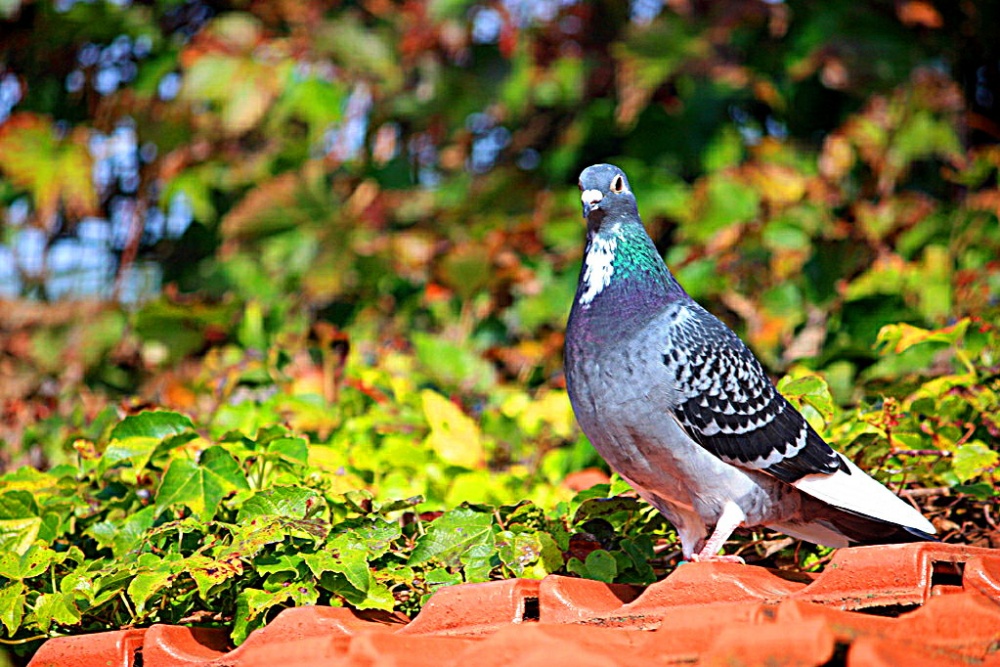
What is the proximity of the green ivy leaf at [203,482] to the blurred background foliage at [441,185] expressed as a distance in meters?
1.07

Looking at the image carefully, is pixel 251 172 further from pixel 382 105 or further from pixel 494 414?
pixel 494 414

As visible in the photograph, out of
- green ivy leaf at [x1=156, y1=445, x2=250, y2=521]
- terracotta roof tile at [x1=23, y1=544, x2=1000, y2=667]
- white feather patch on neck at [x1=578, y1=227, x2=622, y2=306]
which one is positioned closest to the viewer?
terracotta roof tile at [x1=23, y1=544, x2=1000, y2=667]

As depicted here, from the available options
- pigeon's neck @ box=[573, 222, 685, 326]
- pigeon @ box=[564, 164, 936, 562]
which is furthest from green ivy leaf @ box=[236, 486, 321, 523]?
pigeon's neck @ box=[573, 222, 685, 326]

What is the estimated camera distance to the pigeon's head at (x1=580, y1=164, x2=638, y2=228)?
8.61ft

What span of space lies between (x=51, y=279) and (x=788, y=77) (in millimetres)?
4335

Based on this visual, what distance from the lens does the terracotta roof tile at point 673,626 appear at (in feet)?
4.75

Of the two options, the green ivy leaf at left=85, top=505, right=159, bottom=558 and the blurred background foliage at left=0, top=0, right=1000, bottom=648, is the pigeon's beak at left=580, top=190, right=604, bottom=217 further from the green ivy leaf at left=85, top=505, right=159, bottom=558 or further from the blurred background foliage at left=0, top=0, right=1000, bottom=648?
the blurred background foliage at left=0, top=0, right=1000, bottom=648

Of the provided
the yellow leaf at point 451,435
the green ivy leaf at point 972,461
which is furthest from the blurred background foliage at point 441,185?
the green ivy leaf at point 972,461

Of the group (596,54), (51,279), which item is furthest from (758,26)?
(51,279)

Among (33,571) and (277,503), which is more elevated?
(277,503)

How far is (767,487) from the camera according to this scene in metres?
2.47

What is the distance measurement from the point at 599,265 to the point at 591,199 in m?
Answer: 0.16

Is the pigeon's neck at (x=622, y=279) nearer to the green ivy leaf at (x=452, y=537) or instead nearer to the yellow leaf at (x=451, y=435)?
the green ivy leaf at (x=452, y=537)

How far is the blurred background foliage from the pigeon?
1443mm
